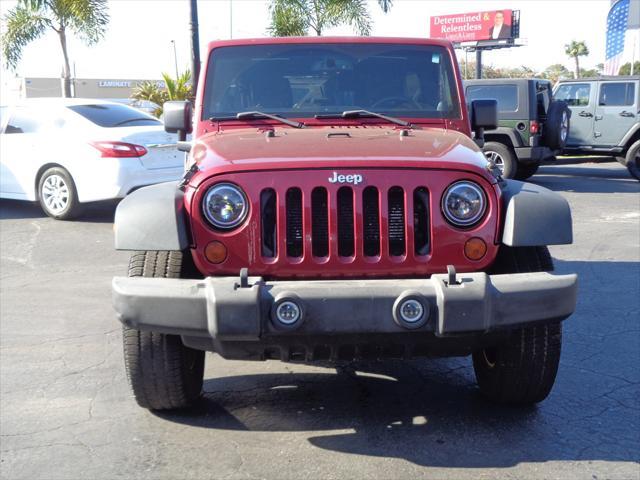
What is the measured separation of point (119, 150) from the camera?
30.9 feet

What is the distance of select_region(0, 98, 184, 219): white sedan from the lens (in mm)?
9453

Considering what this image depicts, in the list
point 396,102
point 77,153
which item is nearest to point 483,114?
point 396,102

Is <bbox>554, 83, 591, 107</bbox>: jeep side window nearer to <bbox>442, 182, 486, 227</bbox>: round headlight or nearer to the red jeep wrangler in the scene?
the red jeep wrangler

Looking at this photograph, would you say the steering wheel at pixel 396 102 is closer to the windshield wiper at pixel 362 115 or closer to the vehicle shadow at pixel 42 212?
the windshield wiper at pixel 362 115

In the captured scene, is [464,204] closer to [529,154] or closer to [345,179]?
[345,179]

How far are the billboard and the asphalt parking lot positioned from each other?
1612 inches

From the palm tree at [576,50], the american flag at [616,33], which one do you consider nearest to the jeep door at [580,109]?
the american flag at [616,33]

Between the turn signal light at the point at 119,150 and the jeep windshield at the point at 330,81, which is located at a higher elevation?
the jeep windshield at the point at 330,81

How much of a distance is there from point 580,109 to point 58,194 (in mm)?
10560

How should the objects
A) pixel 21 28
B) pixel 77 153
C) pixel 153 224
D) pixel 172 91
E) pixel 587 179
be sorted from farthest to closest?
1. pixel 172 91
2. pixel 21 28
3. pixel 587 179
4. pixel 77 153
5. pixel 153 224

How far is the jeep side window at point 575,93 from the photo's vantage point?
15.8 meters

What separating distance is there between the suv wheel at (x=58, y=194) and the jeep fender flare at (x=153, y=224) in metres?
6.65

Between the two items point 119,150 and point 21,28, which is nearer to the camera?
point 119,150

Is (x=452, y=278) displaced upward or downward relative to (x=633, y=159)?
upward
